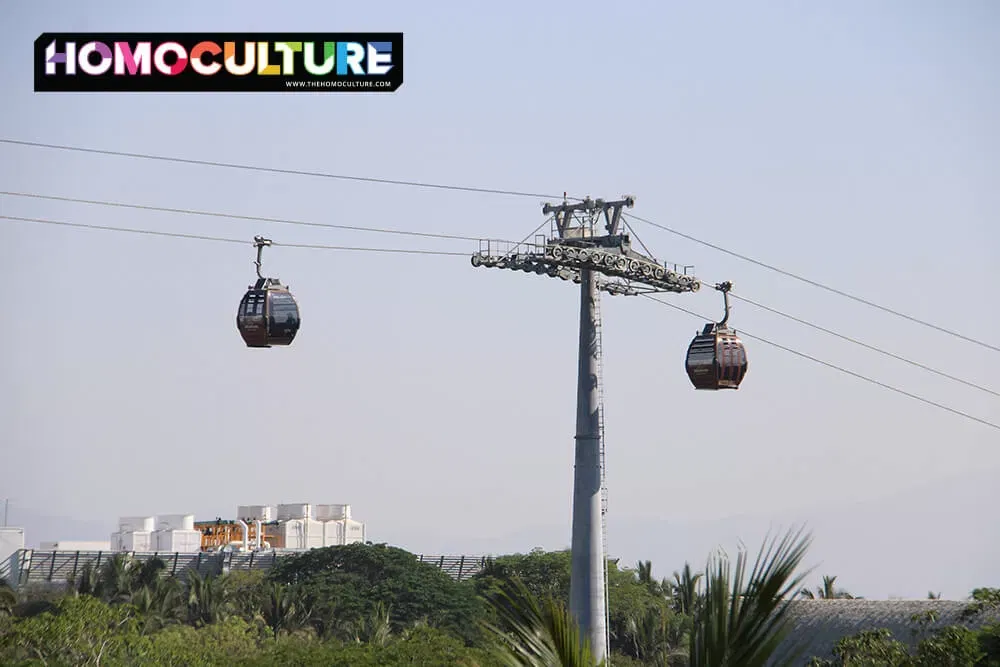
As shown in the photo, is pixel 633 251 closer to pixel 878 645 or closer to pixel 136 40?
pixel 878 645

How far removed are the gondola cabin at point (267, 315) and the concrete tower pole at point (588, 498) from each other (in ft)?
48.2

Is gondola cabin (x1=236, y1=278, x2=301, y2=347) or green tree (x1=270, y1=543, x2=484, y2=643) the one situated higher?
gondola cabin (x1=236, y1=278, x2=301, y2=347)

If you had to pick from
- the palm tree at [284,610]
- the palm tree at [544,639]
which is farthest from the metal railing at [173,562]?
the palm tree at [544,639]

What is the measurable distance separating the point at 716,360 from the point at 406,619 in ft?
180

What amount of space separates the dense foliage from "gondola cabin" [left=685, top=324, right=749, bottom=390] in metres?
6.83

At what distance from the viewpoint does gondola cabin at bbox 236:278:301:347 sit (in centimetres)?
3020

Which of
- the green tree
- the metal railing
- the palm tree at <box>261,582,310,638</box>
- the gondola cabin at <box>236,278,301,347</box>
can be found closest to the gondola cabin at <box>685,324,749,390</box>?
the gondola cabin at <box>236,278,301,347</box>

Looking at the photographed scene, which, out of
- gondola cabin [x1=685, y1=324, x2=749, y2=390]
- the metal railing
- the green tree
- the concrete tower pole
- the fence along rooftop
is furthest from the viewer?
the metal railing

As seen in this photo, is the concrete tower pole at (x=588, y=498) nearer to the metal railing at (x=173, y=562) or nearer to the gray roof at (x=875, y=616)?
the gray roof at (x=875, y=616)

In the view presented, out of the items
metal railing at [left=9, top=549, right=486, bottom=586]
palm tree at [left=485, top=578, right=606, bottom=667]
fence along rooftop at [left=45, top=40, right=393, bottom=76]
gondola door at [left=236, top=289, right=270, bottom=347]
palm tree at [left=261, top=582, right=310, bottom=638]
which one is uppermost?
fence along rooftop at [left=45, top=40, right=393, bottom=76]

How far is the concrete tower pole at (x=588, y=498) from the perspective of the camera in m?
42.6

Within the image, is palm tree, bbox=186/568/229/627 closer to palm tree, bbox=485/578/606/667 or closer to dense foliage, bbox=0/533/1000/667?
dense foliage, bbox=0/533/1000/667

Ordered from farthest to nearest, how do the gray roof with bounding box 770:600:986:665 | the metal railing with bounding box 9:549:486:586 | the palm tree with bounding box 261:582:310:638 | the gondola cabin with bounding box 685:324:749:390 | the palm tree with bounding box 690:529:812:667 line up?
the metal railing with bounding box 9:549:486:586 → the palm tree with bounding box 261:582:310:638 → the gray roof with bounding box 770:600:986:665 → the gondola cabin with bounding box 685:324:749:390 → the palm tree with bounding box 690:529:812:667

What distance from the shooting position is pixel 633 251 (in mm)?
45188
